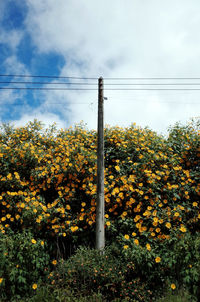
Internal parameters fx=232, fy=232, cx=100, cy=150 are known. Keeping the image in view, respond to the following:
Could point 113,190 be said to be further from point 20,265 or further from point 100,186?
point 20,265

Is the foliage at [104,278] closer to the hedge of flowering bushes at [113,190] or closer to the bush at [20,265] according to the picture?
the hedge of flowering bushes at [113,190]

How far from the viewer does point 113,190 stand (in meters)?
5.00

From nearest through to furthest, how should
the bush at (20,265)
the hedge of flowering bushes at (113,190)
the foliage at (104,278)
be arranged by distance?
the foliage at (104,278), the bush at (20,265), the hedge of flowering bushes at (113,190)

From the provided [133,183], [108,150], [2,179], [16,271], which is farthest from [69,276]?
[108,150]

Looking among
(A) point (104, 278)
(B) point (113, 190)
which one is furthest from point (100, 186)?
(A) point (104, 278)

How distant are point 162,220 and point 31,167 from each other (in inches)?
139

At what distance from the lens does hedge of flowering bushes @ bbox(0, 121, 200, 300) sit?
15.6 feet

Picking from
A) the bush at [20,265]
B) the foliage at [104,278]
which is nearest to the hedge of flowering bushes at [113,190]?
the bush at [20,265]

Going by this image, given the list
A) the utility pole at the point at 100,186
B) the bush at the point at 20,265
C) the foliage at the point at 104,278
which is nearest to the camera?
the foliage at the point at 104,278

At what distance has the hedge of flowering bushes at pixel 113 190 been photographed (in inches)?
187

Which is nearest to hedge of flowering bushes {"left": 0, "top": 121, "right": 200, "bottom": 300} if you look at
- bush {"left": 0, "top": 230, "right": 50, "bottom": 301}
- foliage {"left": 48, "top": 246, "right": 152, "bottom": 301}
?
bush {"left": 0, "top": 230, "right": 50, "bottom": 301}

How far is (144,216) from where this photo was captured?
4926mm

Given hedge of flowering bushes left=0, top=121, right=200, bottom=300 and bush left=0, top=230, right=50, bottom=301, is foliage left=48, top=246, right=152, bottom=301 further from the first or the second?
bush left=0, top=230, right=50, bottom=301

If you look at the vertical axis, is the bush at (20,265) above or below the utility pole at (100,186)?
below
